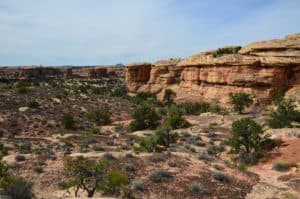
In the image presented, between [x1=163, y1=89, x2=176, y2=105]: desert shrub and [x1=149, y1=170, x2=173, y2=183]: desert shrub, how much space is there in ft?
115

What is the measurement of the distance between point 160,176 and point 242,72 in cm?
2701

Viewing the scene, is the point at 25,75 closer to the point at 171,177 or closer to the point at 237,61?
the point at 237,61

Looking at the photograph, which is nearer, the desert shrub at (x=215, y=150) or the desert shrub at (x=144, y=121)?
the desert shrub at (x=215, y=150)

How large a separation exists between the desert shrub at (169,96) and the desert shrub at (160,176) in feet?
115

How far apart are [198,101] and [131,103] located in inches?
405

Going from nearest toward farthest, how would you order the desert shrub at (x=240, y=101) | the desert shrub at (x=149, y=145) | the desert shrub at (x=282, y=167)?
the desert shrub at (x=282, y=167) → the desert shrub at (x=149, y=145) → the desert shrub at (x=240, y=101)

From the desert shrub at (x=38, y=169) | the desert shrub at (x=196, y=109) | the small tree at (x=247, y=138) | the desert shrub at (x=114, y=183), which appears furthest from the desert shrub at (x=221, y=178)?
the desert shrub at (x=196, y=109)

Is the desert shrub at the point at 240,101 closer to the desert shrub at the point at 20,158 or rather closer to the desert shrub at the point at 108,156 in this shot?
the desert shrub at the point at 108,156

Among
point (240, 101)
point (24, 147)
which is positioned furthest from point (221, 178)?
point (240, 101)

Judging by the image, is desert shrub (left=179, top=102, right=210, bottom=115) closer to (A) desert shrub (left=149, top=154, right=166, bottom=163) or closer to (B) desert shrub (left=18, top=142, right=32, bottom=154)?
(B) desert shrub (left=18, top=142, right=32, bottom=154)

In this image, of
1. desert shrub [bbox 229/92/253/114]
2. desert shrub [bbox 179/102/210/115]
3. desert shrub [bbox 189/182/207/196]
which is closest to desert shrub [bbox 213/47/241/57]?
desert shrub [bbox 179/102/210/115]

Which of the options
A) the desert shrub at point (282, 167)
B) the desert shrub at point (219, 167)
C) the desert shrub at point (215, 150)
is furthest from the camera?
the desert shrub at point (215, 150)

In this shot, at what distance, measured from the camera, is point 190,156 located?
16.6 meters

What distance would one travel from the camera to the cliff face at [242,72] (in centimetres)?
3559
